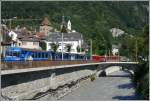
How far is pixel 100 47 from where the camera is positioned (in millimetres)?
121000

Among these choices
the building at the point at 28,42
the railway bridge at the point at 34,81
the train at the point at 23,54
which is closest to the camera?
the railway bridge at the point at 34,81

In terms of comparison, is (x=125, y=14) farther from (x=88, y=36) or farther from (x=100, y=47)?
(x=100, y=47)

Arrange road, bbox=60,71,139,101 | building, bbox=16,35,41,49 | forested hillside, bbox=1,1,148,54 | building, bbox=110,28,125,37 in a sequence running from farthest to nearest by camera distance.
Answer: building, bbox=110,28,125,37
forested hillside, bbox=1,1,148,54
building, bbox=16,35,41,49
road, bbox=60,71,139,101

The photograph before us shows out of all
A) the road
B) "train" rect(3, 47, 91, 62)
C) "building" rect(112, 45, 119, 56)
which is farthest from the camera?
"building" rect(112, 45, 119, 56)

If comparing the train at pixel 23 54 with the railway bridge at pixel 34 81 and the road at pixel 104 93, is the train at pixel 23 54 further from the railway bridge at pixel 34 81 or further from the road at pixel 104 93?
the road at pixel 104 93

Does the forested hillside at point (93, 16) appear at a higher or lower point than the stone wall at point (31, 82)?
higher

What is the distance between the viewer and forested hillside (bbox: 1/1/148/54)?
4754 inches

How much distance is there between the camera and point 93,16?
160 m

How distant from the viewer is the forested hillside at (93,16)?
120750 millimetres

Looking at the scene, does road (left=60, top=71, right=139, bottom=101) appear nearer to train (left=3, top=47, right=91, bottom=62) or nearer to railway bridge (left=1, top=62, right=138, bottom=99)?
railway bridge (left=1, top=62, right=138, bottom=99)

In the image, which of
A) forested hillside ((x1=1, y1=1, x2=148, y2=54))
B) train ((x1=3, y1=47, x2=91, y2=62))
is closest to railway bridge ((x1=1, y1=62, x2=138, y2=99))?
train ((x1=3, y1=47, x2=91, y2=62))

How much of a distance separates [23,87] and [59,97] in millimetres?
11420

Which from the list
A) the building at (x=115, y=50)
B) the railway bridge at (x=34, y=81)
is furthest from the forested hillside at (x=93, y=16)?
the railway bridge at (x=34, y=81)

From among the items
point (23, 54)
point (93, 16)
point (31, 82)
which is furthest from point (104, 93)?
Answer: point (93, 16)
